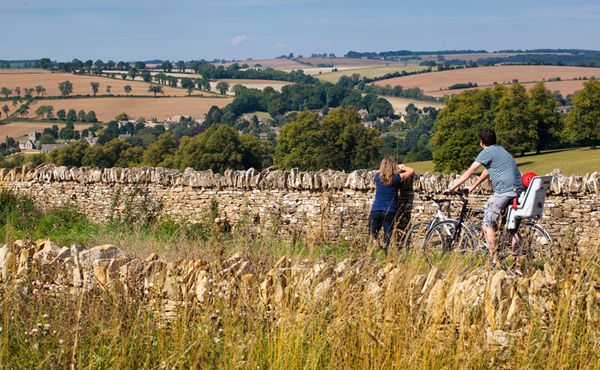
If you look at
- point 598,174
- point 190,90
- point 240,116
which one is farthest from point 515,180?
point 190,90

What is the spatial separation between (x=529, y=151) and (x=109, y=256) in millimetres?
65281

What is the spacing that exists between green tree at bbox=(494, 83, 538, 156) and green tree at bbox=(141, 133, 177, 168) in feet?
92.1

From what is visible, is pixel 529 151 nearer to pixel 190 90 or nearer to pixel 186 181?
pixel 186 181

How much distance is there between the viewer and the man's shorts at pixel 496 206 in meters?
7.89

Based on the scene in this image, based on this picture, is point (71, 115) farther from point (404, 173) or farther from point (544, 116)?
point (404, 173)

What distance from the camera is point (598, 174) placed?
32.6 ft

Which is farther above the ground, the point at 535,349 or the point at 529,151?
the point at 535,349

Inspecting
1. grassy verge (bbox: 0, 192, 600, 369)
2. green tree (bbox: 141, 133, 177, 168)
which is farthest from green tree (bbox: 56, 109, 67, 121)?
grassy verge (bbox: 0, 192, 600, 369)

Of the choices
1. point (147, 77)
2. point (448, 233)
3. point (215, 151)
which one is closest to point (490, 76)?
point (147, 77)

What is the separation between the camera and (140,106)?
105438 millimetres

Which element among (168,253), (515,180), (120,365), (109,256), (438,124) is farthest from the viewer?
(438,124)

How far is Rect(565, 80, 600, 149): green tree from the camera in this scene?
209 feet

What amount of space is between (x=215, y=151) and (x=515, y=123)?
27600 mm

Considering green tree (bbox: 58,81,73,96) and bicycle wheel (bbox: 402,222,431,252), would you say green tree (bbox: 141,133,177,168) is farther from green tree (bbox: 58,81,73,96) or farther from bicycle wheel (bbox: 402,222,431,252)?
green tree (bbox: 58,81,73,96)
